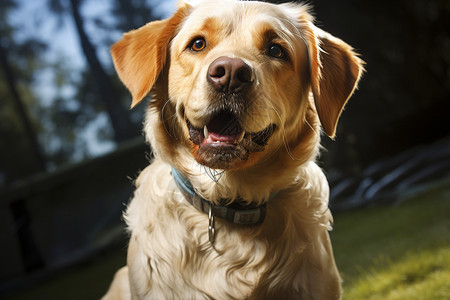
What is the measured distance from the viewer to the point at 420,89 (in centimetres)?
622

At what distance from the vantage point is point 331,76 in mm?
1673

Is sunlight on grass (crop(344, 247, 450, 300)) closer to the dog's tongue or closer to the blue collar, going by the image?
the blue collar

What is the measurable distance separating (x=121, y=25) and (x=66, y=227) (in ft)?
7.17

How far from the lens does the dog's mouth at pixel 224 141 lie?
4.62 ft

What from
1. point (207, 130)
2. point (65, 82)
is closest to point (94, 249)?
point (65, 82)

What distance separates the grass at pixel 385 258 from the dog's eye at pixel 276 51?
1540 mm

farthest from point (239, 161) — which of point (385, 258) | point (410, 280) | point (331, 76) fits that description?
point (385, 258)

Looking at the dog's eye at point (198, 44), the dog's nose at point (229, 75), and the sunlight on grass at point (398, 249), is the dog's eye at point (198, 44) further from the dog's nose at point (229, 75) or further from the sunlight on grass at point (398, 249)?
the sunlight on grass at point (398, 249)

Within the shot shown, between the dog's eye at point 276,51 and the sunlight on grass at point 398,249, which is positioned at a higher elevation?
the dog's eye at point 276,51

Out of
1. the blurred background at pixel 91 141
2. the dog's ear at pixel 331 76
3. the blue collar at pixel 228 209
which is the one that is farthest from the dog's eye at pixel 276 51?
the blurred background at pixel 91 141

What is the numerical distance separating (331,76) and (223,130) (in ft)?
1.64

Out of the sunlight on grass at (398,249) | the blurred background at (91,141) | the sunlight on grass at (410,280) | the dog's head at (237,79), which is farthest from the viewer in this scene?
the blurred background at (91,141)

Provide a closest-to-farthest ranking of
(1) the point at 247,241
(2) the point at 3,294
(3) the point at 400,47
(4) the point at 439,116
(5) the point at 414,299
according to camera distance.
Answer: (1) the point at 247,241 → (5) the point at 414,299 → (2) the point at 3,294 → (3) the point at 400,47 → (4) the point at 439,116

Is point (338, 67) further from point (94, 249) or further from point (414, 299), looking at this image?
point (94, 249)
